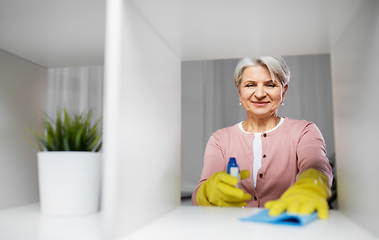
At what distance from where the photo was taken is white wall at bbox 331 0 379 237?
61 cm

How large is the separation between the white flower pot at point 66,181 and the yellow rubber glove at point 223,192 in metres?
0.35

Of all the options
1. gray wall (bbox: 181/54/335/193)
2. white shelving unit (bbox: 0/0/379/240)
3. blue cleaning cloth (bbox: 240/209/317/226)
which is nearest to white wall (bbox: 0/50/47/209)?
white shelving unit (bbox: 0/0/379/240)

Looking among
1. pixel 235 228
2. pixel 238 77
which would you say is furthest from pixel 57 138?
pixel 238 77

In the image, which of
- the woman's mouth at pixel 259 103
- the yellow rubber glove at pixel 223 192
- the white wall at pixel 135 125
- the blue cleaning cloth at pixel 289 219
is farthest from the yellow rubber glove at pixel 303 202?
the woman's mouth at pixel 259 103

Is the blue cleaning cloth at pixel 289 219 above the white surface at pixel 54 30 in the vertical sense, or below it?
below

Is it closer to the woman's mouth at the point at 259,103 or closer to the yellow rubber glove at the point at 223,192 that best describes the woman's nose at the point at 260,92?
the woman's mouth at the point at 259,103

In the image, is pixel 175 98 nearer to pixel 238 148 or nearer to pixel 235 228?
pixel 235 228

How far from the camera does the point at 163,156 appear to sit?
2.64 ft

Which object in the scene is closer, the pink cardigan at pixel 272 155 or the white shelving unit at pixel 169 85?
the white shelving unit at pixel 169 85

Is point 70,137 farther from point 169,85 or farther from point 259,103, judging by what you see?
point 259,103

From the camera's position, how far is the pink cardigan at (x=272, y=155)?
169cm

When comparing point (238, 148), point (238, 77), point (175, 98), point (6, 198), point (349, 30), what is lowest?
point (6, 198)

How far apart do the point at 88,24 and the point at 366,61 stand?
675 millimetres

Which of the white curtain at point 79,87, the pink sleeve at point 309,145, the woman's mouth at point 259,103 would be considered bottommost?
the pink sleeve at point 309,145
